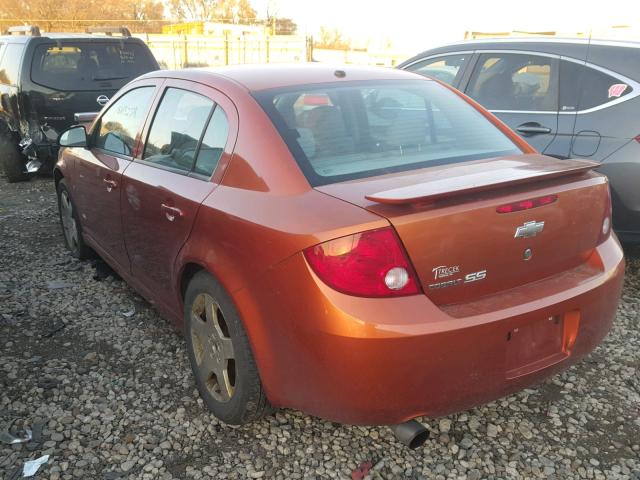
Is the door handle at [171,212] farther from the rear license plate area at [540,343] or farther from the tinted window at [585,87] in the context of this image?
the tinted window at [585,87]

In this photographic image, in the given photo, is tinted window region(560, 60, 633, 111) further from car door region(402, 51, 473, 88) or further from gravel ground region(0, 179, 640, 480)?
gravel ground region(0, 179, 640, 480)

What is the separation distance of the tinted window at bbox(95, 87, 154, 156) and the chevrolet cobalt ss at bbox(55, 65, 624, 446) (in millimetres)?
386

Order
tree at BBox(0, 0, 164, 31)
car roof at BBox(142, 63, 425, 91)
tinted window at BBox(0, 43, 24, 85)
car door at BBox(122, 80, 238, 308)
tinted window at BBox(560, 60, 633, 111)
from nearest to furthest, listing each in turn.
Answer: car door at BBox(122, 80, 238, 308) < car roof at BBox(142, 63, 425, 91) < tinted window at BBox(560, 60, 633, 111) < tinted window at BBox(0, 43, 24, 85) < tree at BBox(0, 0, 164, 31)

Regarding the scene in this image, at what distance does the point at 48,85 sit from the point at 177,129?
5.22 meters

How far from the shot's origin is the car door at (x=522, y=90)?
176 inches

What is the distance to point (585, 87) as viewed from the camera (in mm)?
4293

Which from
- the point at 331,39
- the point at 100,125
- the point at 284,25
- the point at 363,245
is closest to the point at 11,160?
the point at 100,125

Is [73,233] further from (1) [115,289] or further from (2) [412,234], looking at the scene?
(2) [412,234]

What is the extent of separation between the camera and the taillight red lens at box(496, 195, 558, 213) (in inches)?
84.7

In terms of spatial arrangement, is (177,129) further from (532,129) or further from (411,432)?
(532,129)

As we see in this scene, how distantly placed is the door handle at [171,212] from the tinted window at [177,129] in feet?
0.69

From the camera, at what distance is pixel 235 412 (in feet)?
8.45

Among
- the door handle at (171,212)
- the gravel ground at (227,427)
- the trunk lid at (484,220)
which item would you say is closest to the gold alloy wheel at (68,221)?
the gravel ground at (227,427)

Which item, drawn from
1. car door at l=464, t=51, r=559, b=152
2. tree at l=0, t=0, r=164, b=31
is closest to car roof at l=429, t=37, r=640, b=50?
car door at l=464, t=51, r=559, b=152
